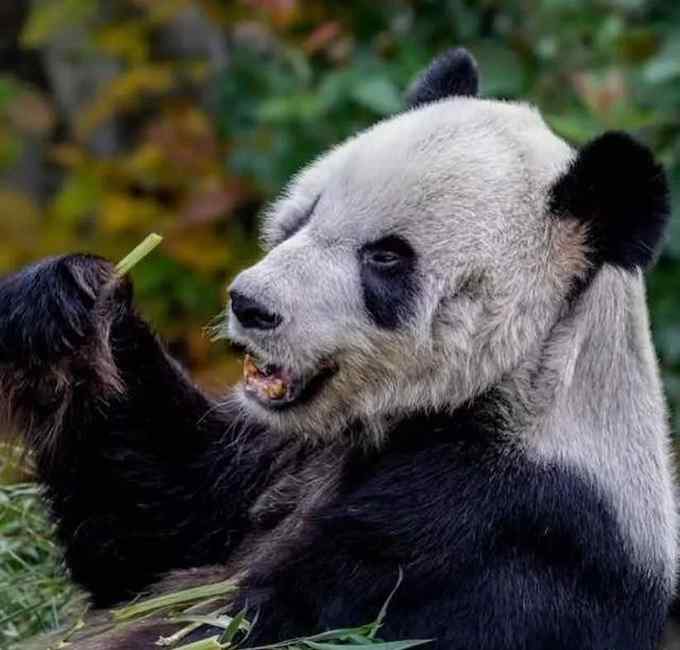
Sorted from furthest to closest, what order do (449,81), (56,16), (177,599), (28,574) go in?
(56,16), (28,574), (449,81), (177,599)

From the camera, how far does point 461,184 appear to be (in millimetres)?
4023

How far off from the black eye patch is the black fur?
27cm

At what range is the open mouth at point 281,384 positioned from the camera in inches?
159

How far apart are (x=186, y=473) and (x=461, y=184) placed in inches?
46.9

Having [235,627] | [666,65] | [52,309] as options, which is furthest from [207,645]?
[666,65]

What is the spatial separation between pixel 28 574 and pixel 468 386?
1.62 metres

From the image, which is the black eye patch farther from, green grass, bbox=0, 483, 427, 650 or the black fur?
green grass, bbox=0, 483, 427, 650

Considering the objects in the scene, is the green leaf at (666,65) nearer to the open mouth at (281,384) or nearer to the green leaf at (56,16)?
the green leaf at (56,16)

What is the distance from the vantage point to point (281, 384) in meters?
4.04

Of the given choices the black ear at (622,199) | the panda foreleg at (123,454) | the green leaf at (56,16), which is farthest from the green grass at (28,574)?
the green leaf at (56,16)

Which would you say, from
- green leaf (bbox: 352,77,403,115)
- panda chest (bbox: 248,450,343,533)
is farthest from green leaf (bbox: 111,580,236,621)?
Answer: green leaf (bbox: 352,77,403,115)

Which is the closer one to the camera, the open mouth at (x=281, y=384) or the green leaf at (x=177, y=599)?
the open mouth at (x=281, y=384)

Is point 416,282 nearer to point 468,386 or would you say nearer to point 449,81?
point 468,386

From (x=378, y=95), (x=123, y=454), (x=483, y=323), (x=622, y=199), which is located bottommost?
(x=378, y=95)
